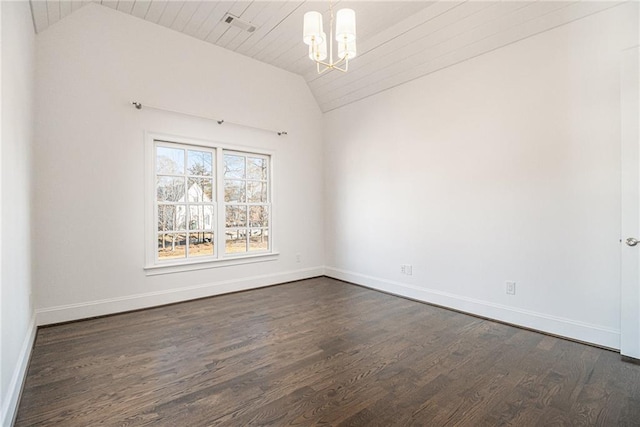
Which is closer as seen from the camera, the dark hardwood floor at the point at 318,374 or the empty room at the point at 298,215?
the dark hardwood floor at the point at 318,374

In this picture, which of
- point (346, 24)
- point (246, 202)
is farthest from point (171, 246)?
point (346, 24)

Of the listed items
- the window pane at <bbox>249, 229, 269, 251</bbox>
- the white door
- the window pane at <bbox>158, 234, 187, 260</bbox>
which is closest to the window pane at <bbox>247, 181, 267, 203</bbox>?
the window pane at <bbox>249, 229, 269, 251</bbox>

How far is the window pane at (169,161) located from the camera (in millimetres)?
3980

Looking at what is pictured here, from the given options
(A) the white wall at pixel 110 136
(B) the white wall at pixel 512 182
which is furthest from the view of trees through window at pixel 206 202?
(B) the white wall at pixel 512 182

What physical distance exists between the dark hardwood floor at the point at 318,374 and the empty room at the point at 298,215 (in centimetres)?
2

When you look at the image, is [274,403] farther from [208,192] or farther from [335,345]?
[208,192]

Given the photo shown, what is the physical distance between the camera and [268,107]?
4922 mm

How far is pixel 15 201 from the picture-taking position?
2107mm

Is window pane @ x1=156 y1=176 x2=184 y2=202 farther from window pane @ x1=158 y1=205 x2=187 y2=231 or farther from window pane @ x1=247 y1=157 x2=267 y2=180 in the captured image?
window pane @ x1=247 y1=157 x2=267 y2=180

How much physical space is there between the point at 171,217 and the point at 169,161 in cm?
73

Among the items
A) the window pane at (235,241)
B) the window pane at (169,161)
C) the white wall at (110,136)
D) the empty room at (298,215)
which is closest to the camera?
the empty room at (298,215)

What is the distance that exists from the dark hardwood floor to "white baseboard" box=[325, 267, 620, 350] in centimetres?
13

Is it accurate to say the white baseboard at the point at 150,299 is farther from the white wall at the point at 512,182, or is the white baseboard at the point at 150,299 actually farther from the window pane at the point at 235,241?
the white wall at the point at 512,182

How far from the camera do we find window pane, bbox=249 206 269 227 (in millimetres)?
4863
